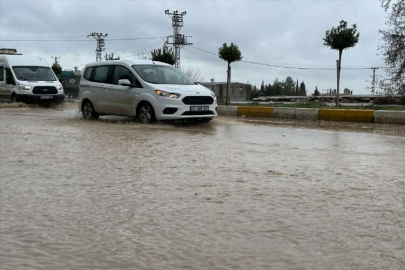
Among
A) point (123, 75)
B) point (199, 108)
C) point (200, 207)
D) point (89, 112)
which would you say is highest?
point (123, 75)

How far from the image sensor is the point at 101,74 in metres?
12.2

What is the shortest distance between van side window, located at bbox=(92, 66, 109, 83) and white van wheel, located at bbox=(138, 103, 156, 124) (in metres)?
1.70

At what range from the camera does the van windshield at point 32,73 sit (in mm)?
18970

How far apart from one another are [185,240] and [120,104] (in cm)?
881

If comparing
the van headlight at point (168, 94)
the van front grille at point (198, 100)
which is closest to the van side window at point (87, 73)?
the van headlight at point (168, 94)

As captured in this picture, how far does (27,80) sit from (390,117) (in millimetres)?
13198

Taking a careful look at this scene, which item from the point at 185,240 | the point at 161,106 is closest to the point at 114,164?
the point at 185,240

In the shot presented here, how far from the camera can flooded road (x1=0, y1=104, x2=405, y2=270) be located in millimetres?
2660

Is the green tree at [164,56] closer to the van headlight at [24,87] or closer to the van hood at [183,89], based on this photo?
the van headlight at [24,87]

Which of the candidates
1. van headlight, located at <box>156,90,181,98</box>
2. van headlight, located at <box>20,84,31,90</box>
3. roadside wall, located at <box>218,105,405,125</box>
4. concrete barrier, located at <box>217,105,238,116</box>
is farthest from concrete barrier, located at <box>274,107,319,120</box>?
van headlight, located at <box>20,84,31,90</box>

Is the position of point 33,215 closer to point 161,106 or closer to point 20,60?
point 161,106

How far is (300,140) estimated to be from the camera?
8.00 meters

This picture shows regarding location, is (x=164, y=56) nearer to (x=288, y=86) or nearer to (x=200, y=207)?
(x=200, y=207)

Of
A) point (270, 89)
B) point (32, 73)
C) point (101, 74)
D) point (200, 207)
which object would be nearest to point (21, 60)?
point (32, 73)
